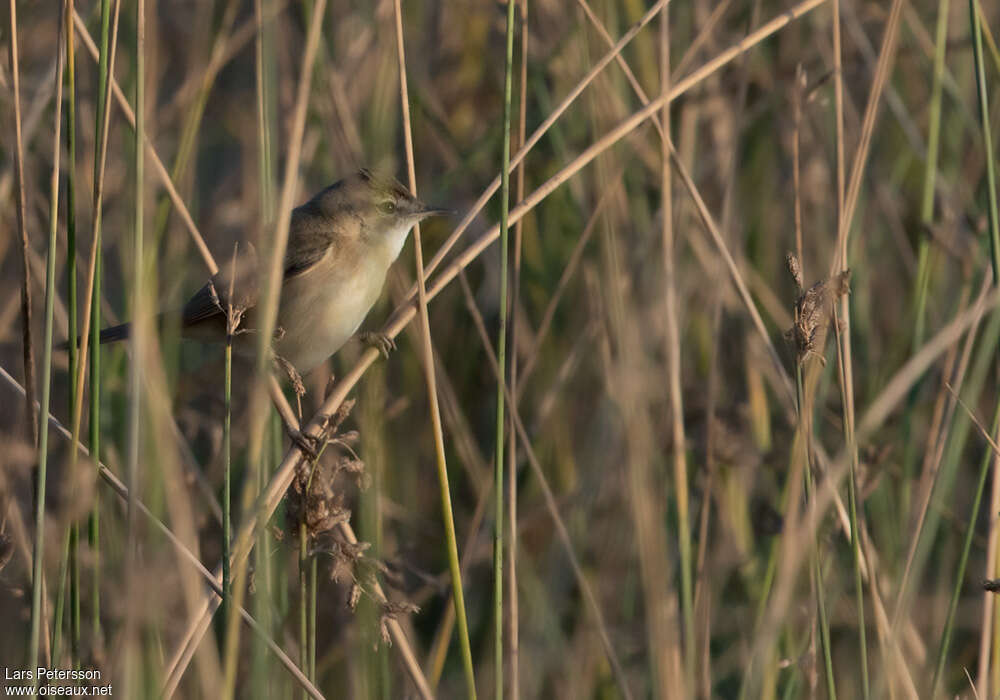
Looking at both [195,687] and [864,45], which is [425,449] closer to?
[195,687]

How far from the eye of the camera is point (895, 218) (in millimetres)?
3402

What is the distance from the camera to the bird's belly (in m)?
2.90

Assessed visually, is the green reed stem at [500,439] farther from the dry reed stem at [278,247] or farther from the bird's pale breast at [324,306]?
the bird's pale breast at [324,306]

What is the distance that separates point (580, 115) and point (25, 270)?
1.95 m

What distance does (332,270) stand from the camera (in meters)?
3.00

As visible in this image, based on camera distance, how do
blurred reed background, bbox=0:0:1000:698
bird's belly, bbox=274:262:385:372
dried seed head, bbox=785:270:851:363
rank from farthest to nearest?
bird's belly, bbox=274:262:385:372, blurred reed background, bbox=0:0:1000:698, dried seed head, bbox=785:270:851:363

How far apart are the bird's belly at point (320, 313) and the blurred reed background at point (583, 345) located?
0.16 metres

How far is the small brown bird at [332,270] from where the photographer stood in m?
2.92

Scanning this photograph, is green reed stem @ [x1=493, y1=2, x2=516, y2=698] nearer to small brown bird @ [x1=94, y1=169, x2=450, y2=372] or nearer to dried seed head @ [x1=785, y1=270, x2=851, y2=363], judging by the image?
dried seed head @ [x1=785, y1=270, x2=851, y2=363]

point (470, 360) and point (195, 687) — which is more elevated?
point (470, 360)

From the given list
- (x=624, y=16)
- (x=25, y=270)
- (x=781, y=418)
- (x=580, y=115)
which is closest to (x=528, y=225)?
(x=580, y=115)

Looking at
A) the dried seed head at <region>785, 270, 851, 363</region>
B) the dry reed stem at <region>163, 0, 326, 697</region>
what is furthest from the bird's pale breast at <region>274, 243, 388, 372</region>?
the dried seed head at <region>785, 270, 851, 363</region>

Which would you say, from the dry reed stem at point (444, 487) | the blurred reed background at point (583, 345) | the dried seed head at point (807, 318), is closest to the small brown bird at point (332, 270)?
the blurred reed background at point (583, 345)

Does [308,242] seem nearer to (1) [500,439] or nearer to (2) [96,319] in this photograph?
(2) [96,319]
